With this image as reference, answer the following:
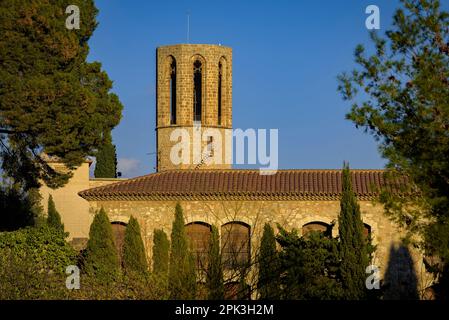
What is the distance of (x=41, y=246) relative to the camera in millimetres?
26516

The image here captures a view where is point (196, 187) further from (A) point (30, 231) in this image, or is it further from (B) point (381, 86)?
(B) point (381, 86)

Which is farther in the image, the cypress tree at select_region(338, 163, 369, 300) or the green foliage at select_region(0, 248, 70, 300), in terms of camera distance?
the cypress tree at select_region(338, 163, 369, 300)

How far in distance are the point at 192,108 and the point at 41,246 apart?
25373 mm

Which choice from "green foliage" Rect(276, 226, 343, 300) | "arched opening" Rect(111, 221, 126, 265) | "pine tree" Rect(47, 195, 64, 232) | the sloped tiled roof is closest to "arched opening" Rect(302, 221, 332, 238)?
the sloped tiled roof

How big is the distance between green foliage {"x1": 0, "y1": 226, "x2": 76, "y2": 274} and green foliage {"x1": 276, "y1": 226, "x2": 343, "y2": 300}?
20.8ft

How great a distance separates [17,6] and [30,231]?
6715 millimetres

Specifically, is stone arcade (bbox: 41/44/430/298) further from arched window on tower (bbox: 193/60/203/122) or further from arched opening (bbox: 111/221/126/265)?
arched window on tower (bbox: 193/60/203/122)

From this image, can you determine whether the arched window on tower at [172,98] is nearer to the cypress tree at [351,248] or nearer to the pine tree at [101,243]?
the pine tree at [101,243]

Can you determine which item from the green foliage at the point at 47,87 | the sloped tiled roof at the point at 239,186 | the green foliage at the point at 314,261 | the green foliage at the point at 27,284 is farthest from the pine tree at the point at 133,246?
the green foliage at the point at 27,284

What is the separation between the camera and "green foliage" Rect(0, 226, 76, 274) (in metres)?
26.1

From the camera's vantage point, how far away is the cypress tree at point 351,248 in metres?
25.7

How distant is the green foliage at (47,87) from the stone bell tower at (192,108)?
2292 cm

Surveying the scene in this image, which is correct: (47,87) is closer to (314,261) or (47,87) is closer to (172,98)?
(314,261)
